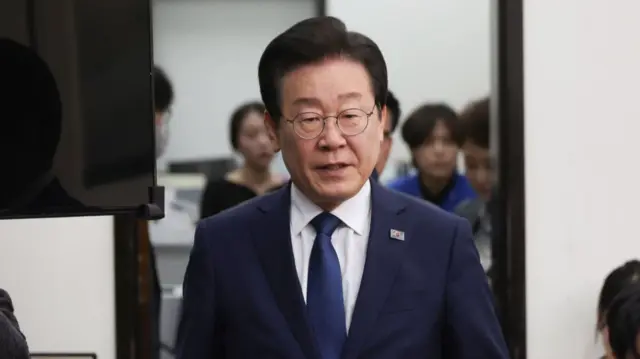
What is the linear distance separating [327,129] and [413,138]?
1907mm

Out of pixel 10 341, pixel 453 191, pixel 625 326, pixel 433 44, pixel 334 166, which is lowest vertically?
pixel 625 326

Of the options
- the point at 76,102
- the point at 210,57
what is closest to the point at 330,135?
the point at 76,102

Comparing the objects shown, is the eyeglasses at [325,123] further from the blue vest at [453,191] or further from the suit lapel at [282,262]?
the blue vest at [453,191]

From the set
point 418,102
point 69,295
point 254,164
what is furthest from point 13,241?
point 418,102

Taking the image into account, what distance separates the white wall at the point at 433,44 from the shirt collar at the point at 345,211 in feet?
9.98

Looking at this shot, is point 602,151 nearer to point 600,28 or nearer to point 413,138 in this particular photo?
point 600,28

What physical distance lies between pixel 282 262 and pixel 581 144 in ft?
5.04

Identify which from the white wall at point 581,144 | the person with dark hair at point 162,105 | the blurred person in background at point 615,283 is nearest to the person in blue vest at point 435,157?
the white wall at point 581,144

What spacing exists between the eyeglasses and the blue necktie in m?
0.12

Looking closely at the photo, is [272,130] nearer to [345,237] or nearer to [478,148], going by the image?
[345,237]

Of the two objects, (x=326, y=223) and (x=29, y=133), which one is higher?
(x=29, y=133)

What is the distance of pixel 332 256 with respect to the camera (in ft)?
4.52

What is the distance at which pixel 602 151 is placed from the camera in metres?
2.74

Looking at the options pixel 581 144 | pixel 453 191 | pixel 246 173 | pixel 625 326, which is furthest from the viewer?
pixel 246 173
